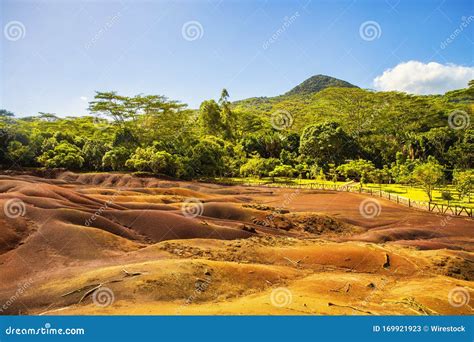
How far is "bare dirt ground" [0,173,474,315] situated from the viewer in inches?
343

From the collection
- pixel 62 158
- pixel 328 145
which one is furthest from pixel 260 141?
pixel 62 158

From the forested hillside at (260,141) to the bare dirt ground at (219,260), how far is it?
14198 millimetres

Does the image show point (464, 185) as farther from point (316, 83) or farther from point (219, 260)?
point (316, 83)

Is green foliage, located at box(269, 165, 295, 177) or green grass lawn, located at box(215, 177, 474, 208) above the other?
green foliage, located at box(269, 165, 295, 177)

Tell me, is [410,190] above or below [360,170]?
below

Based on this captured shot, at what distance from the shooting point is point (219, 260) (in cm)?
1245

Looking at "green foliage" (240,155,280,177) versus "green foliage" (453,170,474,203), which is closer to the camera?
"green foliage" (453,170,474,203)

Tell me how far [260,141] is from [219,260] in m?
41.5

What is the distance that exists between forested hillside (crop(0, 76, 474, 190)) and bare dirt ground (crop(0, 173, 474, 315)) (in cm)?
1420

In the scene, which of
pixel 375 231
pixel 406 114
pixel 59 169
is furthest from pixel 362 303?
pixel 406 114

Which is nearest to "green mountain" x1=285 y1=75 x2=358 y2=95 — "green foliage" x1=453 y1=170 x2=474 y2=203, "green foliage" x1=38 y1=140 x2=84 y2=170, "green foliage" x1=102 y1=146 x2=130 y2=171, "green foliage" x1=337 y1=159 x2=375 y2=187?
"green foliage" x1=337 y1=159 x2=375 y2=187

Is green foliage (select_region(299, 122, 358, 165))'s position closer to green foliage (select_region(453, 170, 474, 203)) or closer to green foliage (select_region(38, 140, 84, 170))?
green foliage (select_region(453, 170, 474, 203))

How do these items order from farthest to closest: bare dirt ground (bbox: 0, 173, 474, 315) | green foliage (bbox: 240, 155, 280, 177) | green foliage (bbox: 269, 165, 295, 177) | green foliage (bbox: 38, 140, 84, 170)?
green foliage (bbox: 240, 155, 280, 177)
green foliage (bbox: 269, 165, 295, 177)
green foliage (bbox: 38, 140, 84, 170)
bare dirt ground (bbox: 0, 173, 474, 315)

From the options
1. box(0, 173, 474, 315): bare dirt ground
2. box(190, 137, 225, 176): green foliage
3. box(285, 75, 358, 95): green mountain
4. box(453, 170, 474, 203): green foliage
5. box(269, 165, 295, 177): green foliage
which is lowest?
box(0, 173, 474, 315): bare dirt ground
